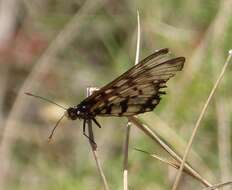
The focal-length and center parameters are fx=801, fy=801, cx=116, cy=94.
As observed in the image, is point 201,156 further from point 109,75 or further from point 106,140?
point 109,75

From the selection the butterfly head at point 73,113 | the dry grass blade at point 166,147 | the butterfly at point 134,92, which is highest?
the butterfly at point 134,92

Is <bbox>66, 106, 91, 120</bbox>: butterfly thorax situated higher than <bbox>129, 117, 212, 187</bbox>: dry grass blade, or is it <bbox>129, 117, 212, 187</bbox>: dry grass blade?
<bbox>66, 106, 91, 120</bbox>: butterfly thorax

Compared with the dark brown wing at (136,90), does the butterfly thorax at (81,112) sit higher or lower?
lower

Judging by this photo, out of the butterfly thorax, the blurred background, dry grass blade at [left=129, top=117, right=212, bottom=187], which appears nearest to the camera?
dry grass blade at [left=129, top=117, right=212, bottom=187]

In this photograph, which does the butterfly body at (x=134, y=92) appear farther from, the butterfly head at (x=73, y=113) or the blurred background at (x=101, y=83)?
the blurred background at (x=101, y=83)

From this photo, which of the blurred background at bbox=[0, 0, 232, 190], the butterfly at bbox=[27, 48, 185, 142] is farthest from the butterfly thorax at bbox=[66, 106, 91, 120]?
the blurred background at bbox=[0, 0, 232, 190]

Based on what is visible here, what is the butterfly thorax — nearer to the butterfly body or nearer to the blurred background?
the butterfly body

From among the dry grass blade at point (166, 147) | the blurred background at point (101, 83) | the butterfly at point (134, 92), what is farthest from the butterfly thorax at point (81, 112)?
the blurred background at point (101, 83)
